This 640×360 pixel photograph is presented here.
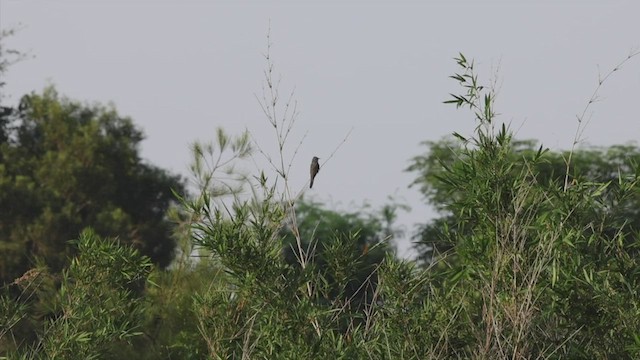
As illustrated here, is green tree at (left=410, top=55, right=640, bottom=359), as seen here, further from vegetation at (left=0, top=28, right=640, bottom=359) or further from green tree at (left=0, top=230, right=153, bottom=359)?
green tree at (left=0, top=230, right=153, bottom=359)

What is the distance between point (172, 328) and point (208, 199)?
23.5ft

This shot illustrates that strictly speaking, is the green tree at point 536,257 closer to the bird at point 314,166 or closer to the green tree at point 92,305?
the bird at point 314,166

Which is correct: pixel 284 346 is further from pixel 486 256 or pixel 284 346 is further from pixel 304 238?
pixel 304 238

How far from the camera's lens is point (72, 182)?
995 inches

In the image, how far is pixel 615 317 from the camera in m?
6.11

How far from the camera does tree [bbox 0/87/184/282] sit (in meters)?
24.0

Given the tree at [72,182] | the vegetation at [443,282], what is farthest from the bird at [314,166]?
the tree at [72,182]

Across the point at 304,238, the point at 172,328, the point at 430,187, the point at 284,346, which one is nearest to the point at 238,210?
the point at 284,346

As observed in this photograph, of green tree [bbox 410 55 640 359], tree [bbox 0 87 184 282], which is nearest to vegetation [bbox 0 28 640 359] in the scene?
green tree [bbox 410 55 640 359]

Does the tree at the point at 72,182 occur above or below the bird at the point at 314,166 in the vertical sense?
above

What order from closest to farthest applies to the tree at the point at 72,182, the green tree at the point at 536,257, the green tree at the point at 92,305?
the green tree at the point at 536,257 → the green tree at the point at 92,305 → the tree at the point at 72,182

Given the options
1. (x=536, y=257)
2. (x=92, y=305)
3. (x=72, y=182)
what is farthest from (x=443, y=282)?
(x=72, y=182)

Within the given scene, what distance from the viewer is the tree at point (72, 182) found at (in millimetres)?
24016

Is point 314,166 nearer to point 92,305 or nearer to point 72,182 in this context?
point 92,305
